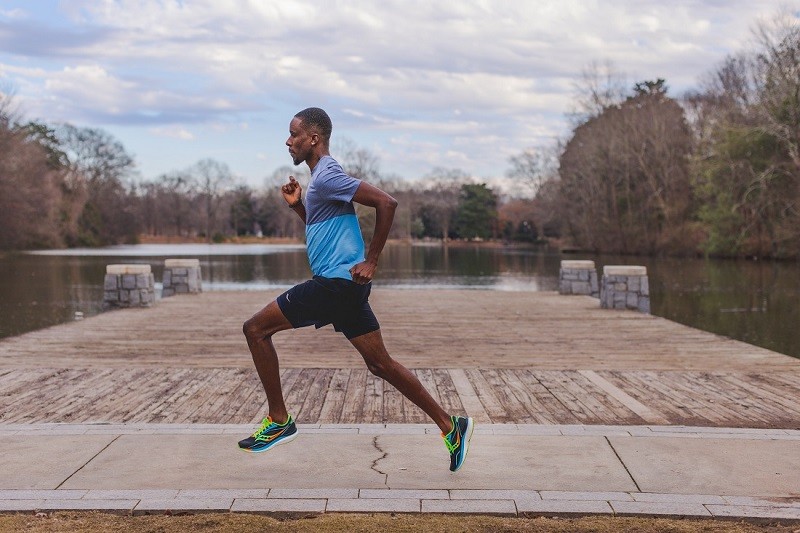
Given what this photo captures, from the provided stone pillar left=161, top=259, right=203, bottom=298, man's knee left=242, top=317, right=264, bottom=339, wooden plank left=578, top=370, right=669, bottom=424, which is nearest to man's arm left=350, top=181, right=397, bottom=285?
man's knee left=242, top=317, right=264, bottom=339

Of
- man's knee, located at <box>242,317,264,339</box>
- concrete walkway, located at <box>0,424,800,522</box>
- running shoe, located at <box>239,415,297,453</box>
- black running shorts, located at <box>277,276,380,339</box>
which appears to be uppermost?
black running shorts, located at <box>277,276,380,339</box>

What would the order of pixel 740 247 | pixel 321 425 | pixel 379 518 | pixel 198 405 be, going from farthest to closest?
pixel 740 247
pixel 198 405
pixel 321 425
pixel 379 518

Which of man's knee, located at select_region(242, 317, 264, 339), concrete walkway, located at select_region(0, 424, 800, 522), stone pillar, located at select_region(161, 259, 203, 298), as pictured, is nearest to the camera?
concrete walkway, located at select_region(0, 424, 800, 522)

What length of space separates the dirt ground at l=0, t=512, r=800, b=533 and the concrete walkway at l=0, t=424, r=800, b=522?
77 millimetres

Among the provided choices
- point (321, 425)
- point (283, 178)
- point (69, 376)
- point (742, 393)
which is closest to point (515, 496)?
point (321, 425)

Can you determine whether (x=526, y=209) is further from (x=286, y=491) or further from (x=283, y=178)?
(x=286, y=491)

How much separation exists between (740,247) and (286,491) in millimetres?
43151

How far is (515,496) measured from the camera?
3.86m

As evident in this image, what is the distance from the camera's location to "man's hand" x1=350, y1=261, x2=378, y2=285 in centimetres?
424

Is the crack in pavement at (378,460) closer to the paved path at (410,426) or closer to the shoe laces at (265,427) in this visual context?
the paved path at (410,426)

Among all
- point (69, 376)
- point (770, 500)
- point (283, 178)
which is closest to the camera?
point (770, 500)

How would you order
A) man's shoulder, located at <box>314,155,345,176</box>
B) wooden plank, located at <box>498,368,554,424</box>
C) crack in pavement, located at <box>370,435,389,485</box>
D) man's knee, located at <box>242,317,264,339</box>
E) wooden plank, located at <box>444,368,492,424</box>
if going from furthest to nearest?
wooden plank, located at <box>444,368,492,424</box>
wooden plank, located at <box>498,368,554,424</box>
man's knee, located at <box>242,317,264,339</box>
man's shoulder, located at <box>314,155,345,176</box>
crack in pavement, located at <box>370,435,389,485</box>

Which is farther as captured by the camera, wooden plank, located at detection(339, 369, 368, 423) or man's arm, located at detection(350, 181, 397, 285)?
wooden plank, located at detection(339, 369, 368, 423)

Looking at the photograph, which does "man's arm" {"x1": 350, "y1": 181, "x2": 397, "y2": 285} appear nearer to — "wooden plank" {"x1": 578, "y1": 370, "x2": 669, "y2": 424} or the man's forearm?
the man's forearm
